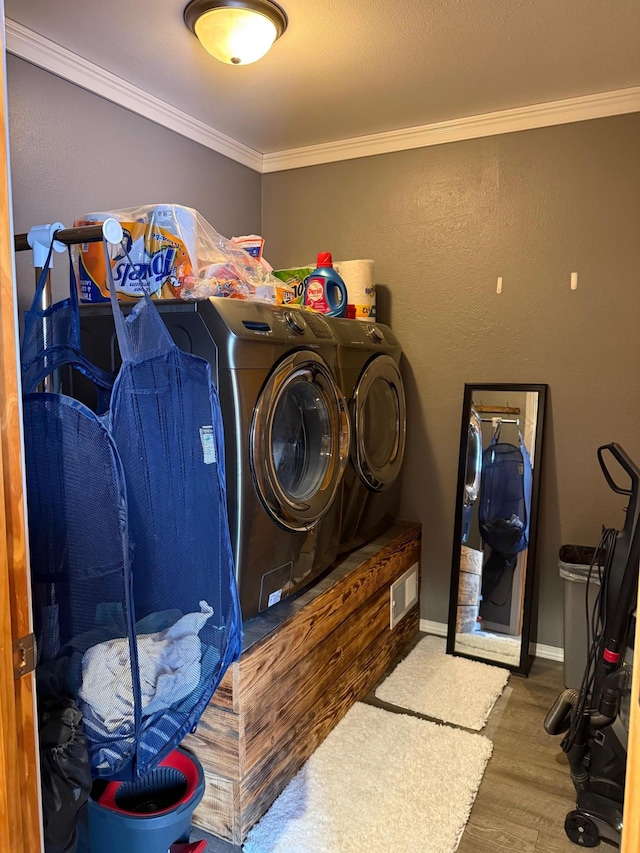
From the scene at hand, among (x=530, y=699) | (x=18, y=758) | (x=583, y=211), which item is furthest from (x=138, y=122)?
(x=530, y=699)

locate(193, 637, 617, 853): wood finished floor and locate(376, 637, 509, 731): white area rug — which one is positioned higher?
locate(376, 637, 509, 731): white area rug

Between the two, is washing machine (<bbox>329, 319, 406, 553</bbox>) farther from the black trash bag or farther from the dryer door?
the black trash bag

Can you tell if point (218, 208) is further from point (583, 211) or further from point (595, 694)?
point (595, 694)

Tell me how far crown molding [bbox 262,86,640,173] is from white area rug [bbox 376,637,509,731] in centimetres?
232

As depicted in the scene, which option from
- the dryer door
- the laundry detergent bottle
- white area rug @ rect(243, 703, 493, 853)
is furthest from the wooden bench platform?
the laundry detergent bottle

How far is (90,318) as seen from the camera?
1861 millimetres

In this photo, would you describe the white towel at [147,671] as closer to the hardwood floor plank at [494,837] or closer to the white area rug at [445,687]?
the hardwood floor plank at [494,837]

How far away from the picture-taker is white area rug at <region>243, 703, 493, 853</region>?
5.60 feet

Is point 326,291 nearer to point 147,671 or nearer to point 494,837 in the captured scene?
point 147,671

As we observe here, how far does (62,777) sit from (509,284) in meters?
2.42

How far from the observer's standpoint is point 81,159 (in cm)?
219

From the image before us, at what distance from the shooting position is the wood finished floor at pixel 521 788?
5.64 ft

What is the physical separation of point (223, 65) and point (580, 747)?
8.21 feet

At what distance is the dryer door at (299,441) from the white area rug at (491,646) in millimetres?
1094
